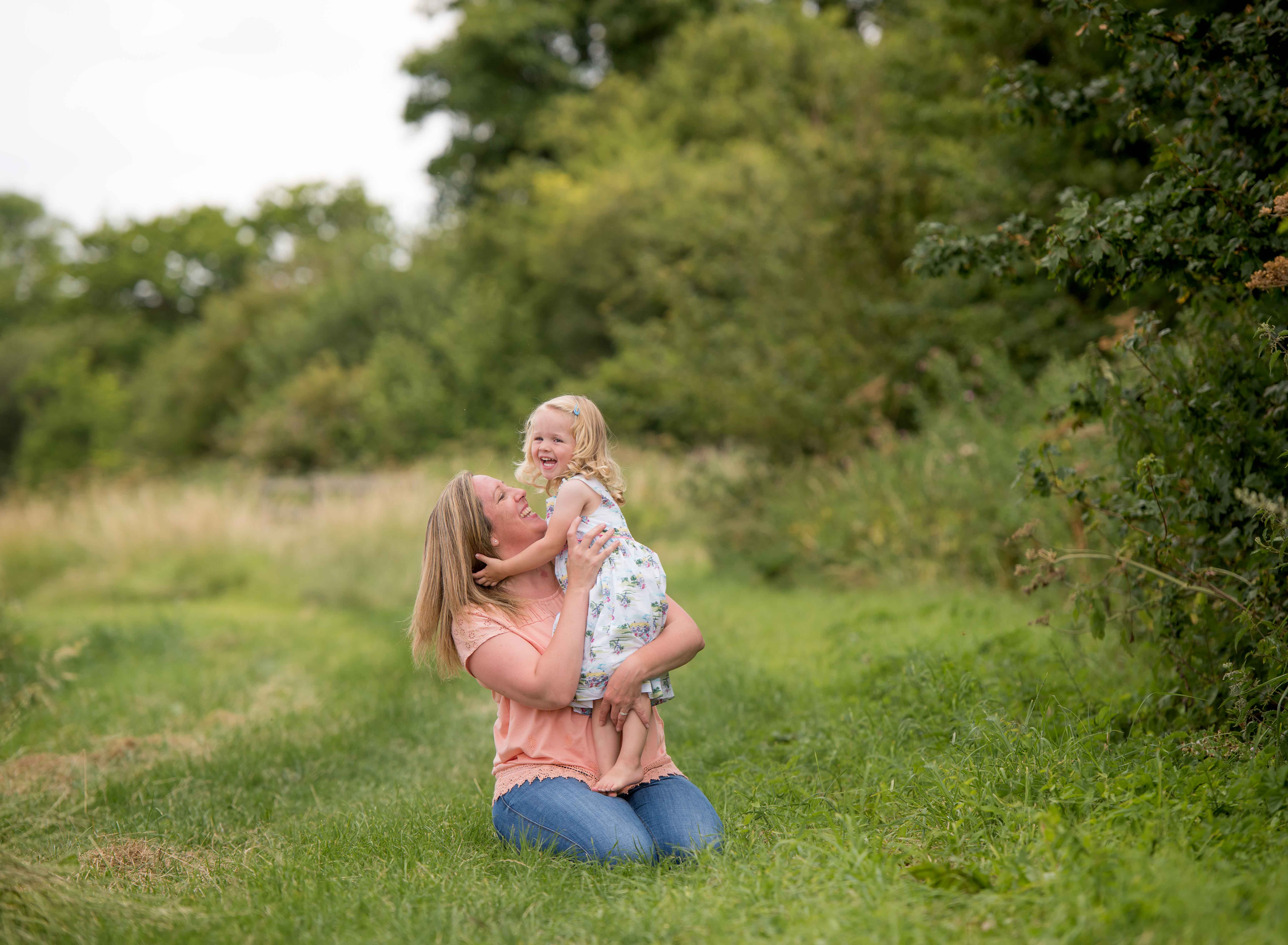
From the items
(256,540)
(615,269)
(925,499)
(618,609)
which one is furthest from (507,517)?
(615,269)

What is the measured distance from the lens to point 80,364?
1362 inches

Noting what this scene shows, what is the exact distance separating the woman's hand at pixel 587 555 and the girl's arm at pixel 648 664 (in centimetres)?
29

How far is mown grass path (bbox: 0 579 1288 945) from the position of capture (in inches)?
102

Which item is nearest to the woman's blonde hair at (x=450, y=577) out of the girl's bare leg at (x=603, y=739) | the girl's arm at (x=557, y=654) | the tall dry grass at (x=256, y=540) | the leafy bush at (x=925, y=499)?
the girl's arm at (x=557, y=654)

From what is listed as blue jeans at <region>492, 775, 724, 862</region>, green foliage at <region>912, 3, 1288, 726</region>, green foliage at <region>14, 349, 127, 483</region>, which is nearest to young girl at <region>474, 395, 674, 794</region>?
blue jeans at <region>492, 775, 724, 862</region>

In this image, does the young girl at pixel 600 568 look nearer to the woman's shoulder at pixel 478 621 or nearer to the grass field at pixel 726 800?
the woman's shoulder at pixel 478 621

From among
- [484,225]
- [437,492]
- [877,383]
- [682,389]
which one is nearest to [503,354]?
[484,225]

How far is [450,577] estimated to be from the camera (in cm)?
358

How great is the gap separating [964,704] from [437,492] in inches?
426

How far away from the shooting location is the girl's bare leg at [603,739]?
351 cm

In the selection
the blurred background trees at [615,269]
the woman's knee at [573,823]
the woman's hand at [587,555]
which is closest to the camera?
the woman's knee at [573,823]

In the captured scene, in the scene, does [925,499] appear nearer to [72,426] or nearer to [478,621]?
[478,621]

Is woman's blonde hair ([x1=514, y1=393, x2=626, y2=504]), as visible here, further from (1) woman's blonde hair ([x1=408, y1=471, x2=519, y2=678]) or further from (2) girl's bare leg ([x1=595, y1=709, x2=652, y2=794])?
(2) girl's bare leg ([x1=595, y1=709, x2=652, y2=794])

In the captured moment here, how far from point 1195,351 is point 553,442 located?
2.49m
